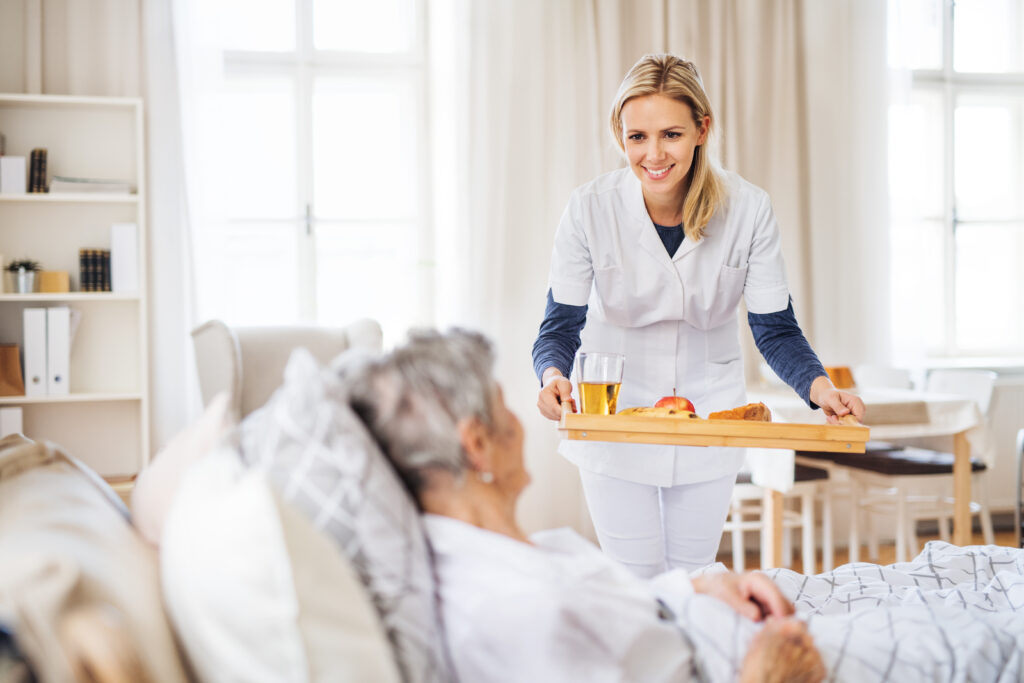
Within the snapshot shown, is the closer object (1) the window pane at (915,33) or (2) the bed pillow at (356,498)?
(2) the bed pillow at (356,498)

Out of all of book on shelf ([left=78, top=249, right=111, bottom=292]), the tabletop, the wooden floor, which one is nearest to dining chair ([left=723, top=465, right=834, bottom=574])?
the tabletop

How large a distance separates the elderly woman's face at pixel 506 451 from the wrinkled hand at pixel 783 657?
370 millimetres

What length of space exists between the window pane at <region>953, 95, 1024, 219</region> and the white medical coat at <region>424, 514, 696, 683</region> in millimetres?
4173

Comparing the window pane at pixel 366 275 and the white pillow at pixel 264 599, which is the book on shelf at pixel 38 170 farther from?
the white pillow at pixel 264 599

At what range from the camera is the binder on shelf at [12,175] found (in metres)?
3.51

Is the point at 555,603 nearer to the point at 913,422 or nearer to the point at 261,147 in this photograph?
the point at 913,422

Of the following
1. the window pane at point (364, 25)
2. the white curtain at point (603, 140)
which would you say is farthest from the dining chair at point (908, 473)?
the window pane at point (364, 25)

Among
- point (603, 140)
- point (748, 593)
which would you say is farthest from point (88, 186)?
point (748, 593)

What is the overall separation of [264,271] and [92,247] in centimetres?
71

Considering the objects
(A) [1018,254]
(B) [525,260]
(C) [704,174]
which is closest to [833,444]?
(C) [704,174]

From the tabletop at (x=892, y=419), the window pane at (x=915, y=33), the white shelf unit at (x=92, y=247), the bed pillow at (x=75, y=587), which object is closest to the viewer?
the bed pillow at (x=75, y=587)

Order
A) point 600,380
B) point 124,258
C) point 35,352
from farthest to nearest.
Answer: point 124,258, point 35,352, point 600,380

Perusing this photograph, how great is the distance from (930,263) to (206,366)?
333 centimetres

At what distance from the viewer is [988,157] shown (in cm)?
462
